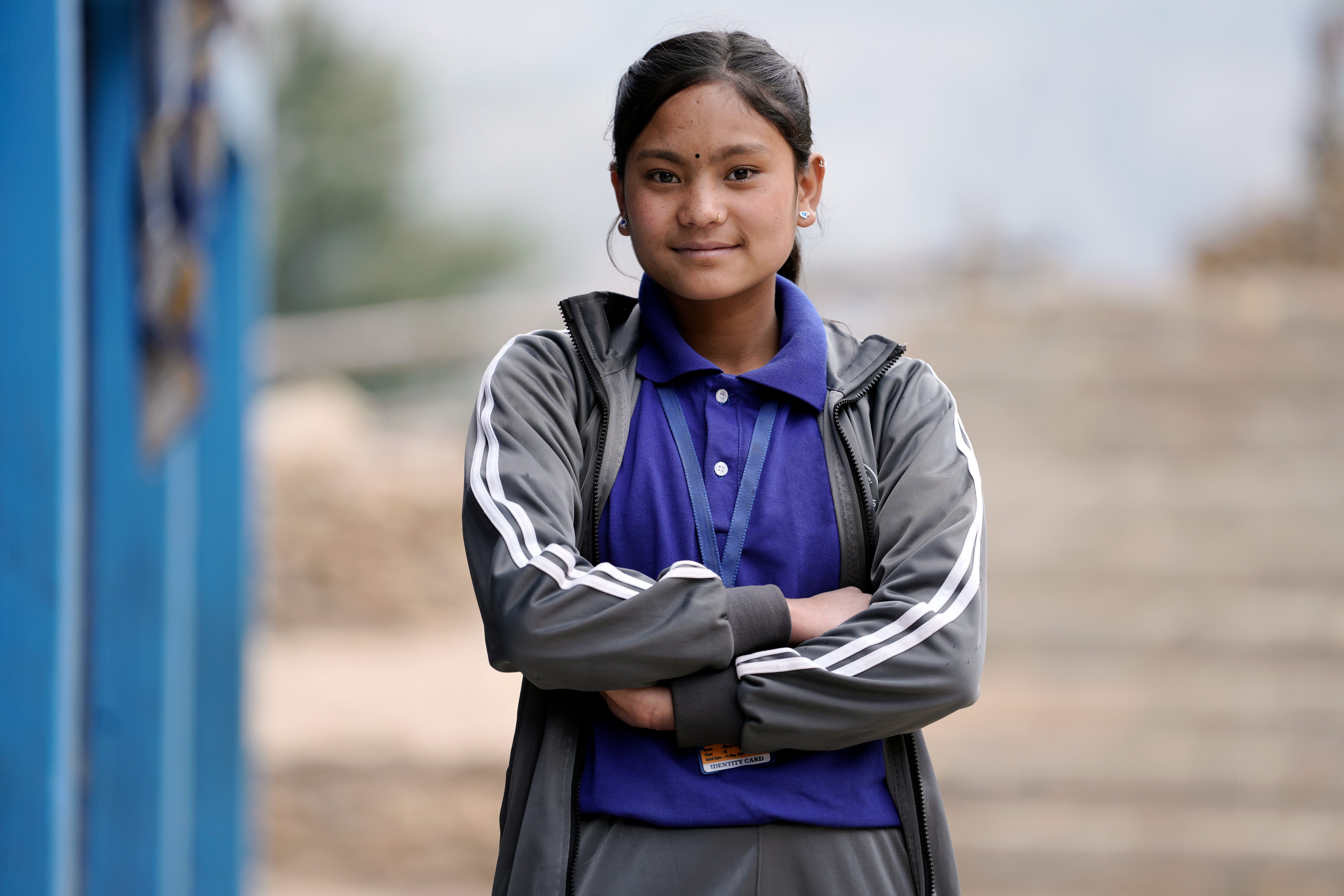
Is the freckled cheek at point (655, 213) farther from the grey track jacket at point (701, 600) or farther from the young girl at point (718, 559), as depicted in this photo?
the grey track jacket at point (701, 600)

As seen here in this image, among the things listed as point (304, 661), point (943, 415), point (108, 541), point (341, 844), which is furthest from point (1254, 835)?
point (304, 661)

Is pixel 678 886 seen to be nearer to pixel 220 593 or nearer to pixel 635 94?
pixel 635 94

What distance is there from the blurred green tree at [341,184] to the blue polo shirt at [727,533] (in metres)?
21.8

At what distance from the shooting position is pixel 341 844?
689 cm

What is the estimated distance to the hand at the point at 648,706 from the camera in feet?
4.11

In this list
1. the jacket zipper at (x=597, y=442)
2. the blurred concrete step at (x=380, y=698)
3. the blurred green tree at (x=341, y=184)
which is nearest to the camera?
the jacket zipper at (x=597, y=442)

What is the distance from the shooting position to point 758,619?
1.27 m

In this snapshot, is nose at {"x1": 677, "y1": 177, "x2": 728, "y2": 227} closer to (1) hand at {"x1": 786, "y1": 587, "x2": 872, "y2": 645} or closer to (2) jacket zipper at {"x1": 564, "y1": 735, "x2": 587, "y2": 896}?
(1) hand at {"x1": 786, "y1": 587, "x2": 872, "y2": 645}

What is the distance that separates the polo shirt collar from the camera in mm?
1357

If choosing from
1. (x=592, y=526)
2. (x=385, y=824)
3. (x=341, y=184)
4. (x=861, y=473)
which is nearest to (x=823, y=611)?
(x=861, y=473)

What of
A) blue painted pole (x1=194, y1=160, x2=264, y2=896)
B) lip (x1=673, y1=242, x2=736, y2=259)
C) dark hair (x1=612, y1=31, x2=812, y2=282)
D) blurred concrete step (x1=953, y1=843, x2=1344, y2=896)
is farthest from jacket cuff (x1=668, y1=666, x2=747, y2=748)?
blurred concrete step (x1=953, y1=843, x2=1344, y2=896)

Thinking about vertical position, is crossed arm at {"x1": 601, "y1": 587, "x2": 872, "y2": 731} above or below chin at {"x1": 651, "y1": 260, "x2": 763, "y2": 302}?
below

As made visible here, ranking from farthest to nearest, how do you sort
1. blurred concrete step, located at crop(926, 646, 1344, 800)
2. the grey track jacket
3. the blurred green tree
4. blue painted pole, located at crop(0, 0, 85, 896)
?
the blurred green tree, blurred concrete step, located at crop(926, 646, 1344, 800), blue painted pole, located at crop(0, 0, 85, 896), the grey track jacket

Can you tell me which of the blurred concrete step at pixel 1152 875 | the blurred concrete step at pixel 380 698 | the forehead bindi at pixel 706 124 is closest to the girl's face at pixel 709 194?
the forehead bindi at pixel 706 124
